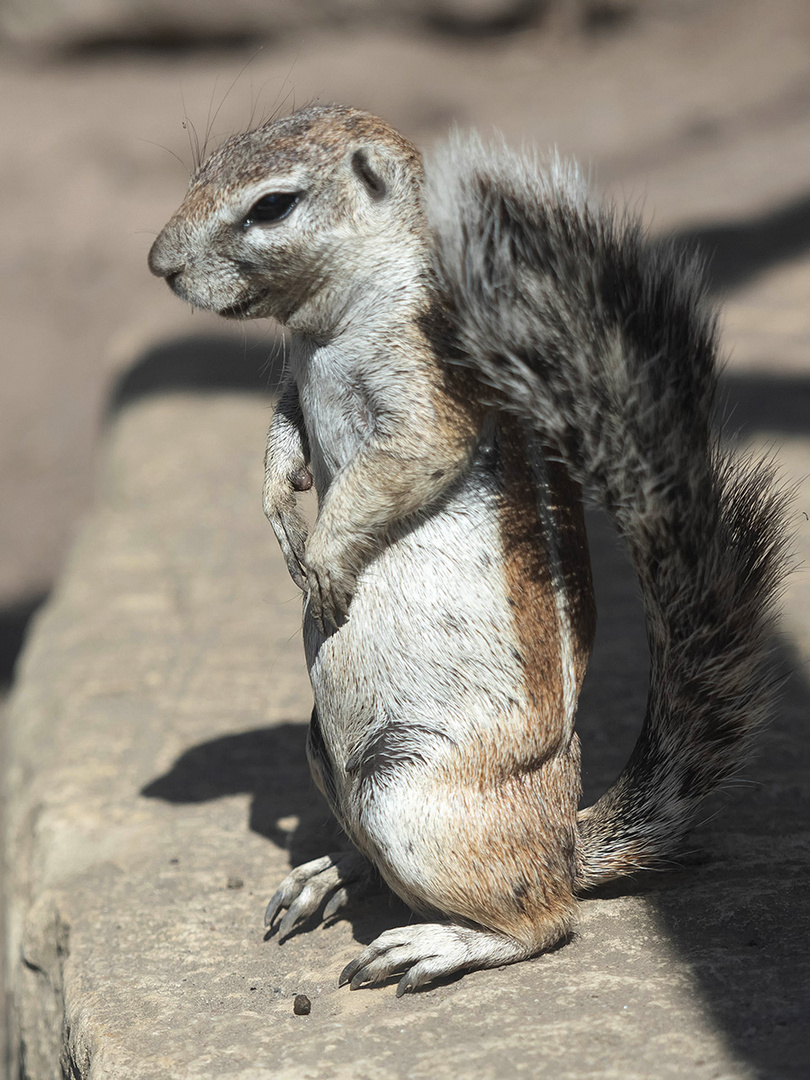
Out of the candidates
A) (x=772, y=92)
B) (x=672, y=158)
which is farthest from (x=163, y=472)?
(x=772, y=92)

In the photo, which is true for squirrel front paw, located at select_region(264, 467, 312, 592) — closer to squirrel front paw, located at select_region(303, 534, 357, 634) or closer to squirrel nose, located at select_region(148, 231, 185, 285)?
squirrel front paw, located at select_region(303, 534, 357, 634)

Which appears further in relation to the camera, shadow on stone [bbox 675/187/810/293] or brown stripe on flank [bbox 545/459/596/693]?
shadow on stone [bbox 675/187/810/293]

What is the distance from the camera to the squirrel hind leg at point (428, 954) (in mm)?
2250

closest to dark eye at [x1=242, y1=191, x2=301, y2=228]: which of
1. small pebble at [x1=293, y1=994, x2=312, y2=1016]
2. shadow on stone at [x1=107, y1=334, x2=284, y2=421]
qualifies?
small pebble at [x1=293, y1=994, x2=312, y2=1016]

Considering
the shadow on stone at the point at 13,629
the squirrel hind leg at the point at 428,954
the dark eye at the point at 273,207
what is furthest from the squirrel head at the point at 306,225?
the shadow on stone at the point at 13,629

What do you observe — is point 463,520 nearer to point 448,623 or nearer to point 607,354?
point 448,623

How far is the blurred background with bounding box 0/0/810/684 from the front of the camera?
9242 mm

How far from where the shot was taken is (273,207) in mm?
2219

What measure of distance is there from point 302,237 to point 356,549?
0.62 m

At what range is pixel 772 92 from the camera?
10352 millimetres

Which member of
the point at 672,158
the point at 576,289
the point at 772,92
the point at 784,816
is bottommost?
the point at 784,816

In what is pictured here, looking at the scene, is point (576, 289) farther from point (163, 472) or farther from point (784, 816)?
point (163, 472)

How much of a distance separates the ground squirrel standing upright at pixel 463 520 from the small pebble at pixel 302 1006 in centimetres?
10

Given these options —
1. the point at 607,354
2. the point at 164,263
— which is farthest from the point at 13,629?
the point at 607,354
